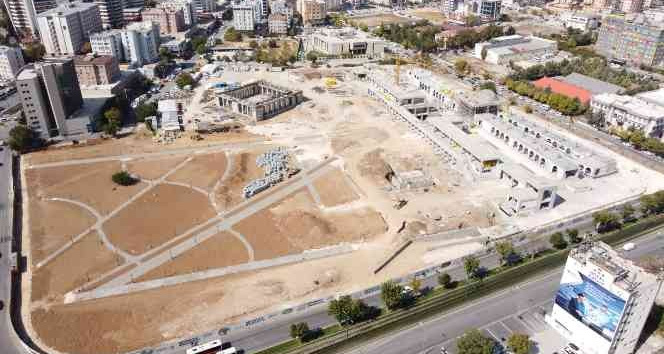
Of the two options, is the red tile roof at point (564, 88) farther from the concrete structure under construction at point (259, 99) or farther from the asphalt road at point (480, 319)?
the asphalt road at point (480, 319)

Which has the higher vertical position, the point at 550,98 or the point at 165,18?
the point at 165,18

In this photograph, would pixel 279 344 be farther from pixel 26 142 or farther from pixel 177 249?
pixel 26 142

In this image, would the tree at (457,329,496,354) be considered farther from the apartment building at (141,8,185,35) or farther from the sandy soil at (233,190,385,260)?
the apartment building at (141,8,185,35)

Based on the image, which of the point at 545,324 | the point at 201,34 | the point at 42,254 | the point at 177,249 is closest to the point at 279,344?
the point at 177,249

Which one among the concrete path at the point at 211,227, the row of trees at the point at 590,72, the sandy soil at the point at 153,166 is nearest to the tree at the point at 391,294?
the concrete path at the point at 211,227

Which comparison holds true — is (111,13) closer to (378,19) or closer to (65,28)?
(65,28)

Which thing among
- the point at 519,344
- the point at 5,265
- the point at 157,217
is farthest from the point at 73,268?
the point at 519,344
